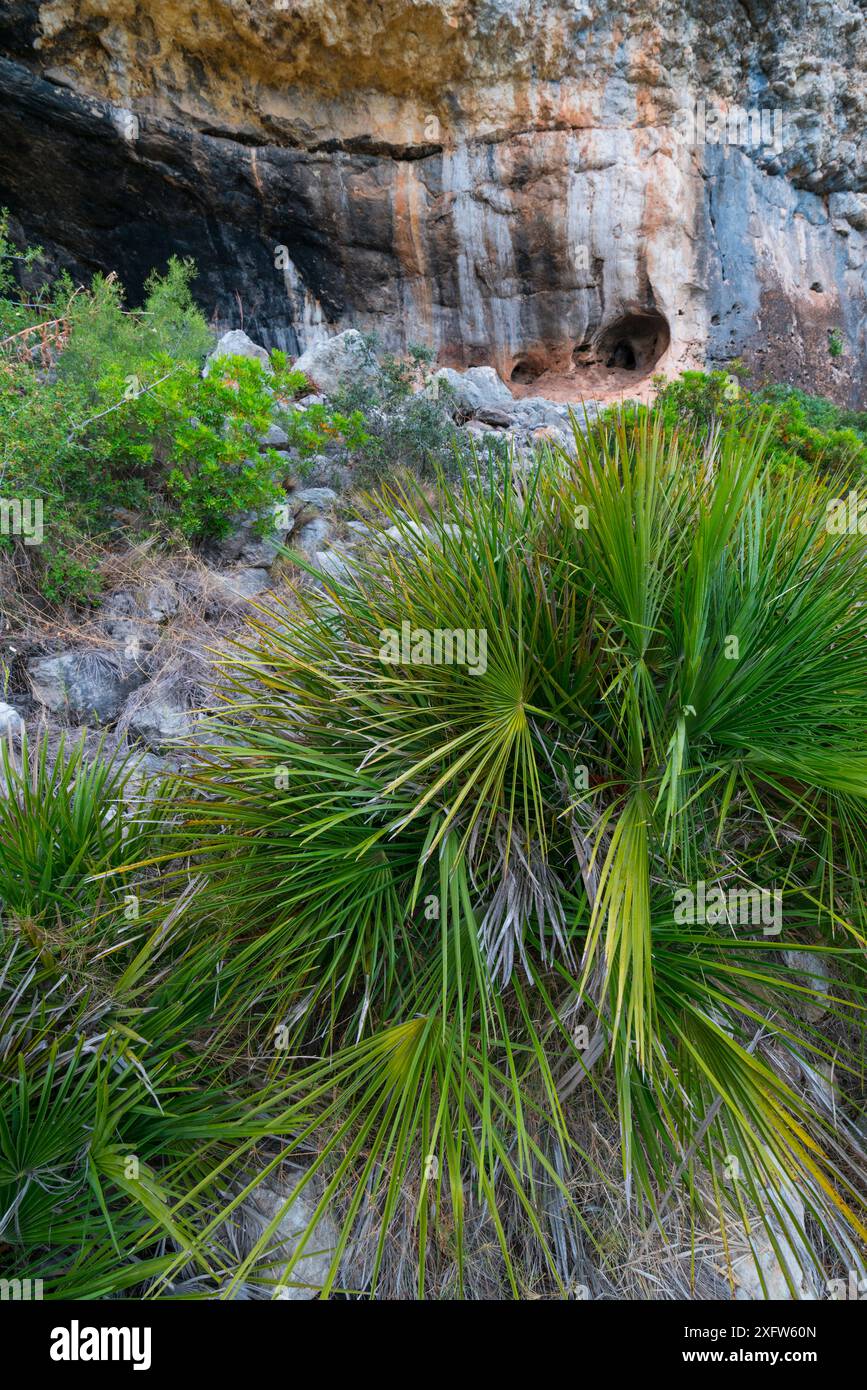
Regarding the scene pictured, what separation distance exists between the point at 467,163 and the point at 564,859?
35.1 feet

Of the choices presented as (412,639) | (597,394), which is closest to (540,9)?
(597,394)

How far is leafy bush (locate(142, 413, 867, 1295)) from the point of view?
1572mm

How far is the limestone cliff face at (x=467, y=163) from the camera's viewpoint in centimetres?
822

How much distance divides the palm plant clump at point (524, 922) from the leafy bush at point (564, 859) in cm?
1

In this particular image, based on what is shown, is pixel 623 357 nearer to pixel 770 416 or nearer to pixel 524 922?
pixel 770 416

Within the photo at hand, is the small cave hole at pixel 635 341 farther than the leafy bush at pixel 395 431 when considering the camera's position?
Yes

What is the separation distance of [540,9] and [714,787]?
10662 millimetres

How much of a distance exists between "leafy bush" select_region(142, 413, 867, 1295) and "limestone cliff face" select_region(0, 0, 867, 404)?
9.46m

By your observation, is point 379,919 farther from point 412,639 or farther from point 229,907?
point 412,639

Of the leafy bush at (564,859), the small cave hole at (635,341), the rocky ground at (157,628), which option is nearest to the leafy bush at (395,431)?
the rocky ground at (157,628)

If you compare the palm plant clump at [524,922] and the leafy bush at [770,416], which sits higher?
the leafy bush at [770,416]

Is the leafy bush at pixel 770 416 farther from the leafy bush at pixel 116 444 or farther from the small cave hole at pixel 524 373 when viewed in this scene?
the small cave hole at pixel 524 373

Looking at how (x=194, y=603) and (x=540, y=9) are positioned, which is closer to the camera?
(x=194, y=603)
